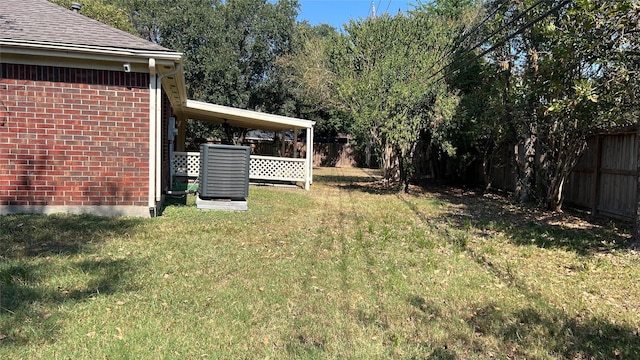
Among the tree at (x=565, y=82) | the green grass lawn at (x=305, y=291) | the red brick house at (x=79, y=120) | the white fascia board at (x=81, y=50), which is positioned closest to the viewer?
the green grass lawn at (x=305, y=291)

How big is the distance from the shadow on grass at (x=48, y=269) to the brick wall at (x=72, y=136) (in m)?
0.58

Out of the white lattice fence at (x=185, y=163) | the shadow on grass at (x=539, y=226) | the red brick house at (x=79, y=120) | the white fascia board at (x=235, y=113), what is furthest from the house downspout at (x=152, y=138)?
the white lattice fence at (x=185, y=163)

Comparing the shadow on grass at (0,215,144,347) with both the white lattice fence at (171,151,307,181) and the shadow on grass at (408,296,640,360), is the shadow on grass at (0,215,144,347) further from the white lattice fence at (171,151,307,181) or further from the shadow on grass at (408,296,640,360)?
the white lattice fence at (171,151,307,181)

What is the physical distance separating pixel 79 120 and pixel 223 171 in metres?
3.00

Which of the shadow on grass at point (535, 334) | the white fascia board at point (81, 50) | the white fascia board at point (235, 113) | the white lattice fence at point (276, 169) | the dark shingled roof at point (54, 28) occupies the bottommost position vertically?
the shadow on grass at point (535, 334)

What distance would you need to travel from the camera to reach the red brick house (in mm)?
7656

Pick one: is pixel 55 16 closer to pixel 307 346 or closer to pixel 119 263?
pixel 119 263

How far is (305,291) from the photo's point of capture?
4684 millimetres

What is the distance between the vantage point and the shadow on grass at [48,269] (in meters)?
3.58

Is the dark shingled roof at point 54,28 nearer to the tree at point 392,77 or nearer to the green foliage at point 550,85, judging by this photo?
the green foliage at point 550,85

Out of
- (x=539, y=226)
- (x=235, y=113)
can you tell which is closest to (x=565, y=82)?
(x=539, y=226)

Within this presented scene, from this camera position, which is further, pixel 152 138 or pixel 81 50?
pixel 152 138

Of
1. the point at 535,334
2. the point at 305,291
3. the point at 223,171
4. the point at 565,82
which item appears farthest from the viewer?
the point at 223,171

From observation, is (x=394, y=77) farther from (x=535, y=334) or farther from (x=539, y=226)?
(x=535, y=334)
